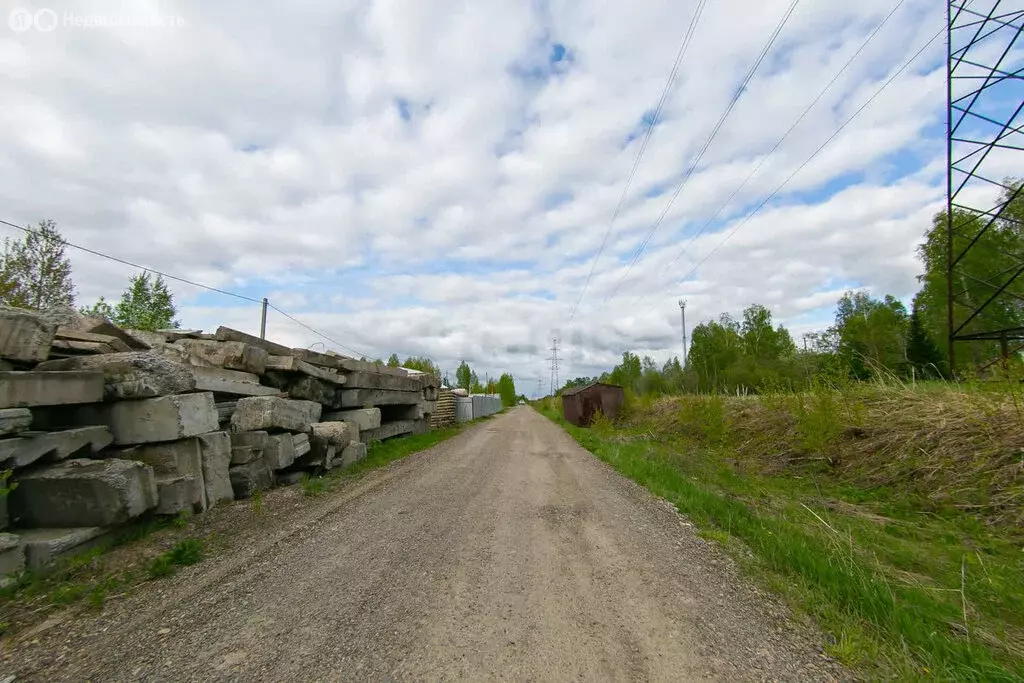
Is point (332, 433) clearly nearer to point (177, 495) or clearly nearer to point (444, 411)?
point (177, 495)

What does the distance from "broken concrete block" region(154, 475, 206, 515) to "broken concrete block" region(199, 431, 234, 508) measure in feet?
0.86

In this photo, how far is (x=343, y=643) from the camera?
285 cm

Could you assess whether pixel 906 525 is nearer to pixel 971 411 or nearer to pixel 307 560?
pixel 971 411

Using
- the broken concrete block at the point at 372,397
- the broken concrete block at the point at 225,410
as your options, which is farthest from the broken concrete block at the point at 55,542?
the broken concrete block at the point at 372,397

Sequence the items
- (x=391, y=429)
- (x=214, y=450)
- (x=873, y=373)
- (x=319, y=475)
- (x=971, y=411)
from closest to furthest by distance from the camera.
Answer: (x=214, y=450) < (x=971, y=411) < (x=319, y=475) < (x=873, y=373) < (x=391, y=429)

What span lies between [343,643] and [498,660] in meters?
1.02

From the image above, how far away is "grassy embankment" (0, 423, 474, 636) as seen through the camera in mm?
3406

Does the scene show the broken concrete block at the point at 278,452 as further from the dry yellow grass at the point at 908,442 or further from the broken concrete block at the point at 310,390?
the dry yellow grass at the point at 908,442

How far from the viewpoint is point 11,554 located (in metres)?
3.62

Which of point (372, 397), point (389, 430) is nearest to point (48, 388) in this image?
point (372, 397)

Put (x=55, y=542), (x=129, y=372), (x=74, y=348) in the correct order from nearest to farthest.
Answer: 1. (x=55, y=542)
2. (x=129, y=372)
3. (x=74, y=348)

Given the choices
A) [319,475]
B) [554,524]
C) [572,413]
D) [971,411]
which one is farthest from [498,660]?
[572,413]

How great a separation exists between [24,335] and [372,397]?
7.51 meters

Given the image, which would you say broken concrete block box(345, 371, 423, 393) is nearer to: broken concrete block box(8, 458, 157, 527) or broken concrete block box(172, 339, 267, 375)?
broken concrete block box(172, 339, 267, 375)
